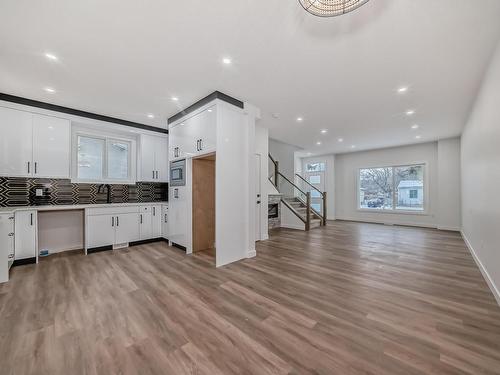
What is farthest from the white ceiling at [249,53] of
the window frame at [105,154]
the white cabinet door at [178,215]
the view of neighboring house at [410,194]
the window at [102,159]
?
the view of neighboring house at [410,194]

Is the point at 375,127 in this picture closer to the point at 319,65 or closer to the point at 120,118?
the point at 319,65

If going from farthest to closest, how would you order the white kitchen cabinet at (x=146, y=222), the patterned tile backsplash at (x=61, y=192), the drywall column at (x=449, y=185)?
1. the drywall column at (x=449, y=185)
2. the white kitchen cabinet at (x=146, y=222)
3. the patterned tile backsplash at (x=61, y=192)

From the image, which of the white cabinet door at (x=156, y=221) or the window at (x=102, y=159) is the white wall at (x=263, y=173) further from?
the window at (x=102, y=159)

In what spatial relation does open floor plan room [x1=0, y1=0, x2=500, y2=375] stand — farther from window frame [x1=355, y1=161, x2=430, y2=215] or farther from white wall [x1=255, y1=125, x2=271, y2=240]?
window frame [x1=355, y1=161, x2=430, y2=215]

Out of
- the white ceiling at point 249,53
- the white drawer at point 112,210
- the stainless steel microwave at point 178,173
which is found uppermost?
the white ceiling at point 249,53

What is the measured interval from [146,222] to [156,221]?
24cm

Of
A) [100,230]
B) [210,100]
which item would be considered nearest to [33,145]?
[100,230]

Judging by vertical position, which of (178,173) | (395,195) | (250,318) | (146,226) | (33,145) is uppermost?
(33,145)

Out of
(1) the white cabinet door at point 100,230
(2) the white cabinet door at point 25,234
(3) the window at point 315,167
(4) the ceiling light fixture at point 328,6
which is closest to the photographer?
(4) the ceiling light fixture at point 328,6

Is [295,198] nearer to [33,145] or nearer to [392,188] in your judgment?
[392,188]

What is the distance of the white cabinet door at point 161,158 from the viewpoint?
17.9ft

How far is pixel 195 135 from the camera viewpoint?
3988mm

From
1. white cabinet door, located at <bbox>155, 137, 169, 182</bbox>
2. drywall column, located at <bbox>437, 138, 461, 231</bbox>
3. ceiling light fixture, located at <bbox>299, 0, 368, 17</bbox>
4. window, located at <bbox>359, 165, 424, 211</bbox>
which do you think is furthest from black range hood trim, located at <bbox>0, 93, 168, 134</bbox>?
drywall column, located at <bbox>437, 138, 461, 231</bbox>

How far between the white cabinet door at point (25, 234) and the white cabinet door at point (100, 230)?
2.50 feet
